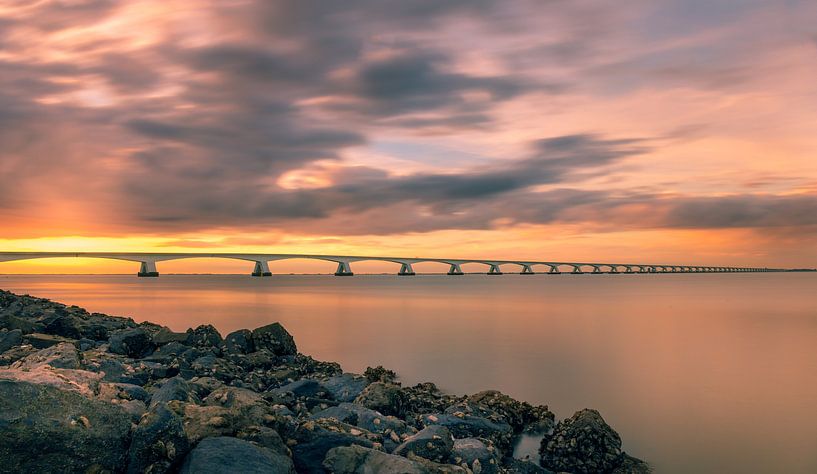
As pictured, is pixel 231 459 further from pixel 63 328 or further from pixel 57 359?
pixel 63 328

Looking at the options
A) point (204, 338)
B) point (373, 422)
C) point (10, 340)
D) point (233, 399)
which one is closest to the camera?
point (233, 399)

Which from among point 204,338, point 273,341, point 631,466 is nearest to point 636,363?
point 631,466

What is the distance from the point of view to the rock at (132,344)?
2116 centimetres

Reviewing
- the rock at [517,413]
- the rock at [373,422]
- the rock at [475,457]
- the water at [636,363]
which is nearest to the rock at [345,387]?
the rock at [517,413]

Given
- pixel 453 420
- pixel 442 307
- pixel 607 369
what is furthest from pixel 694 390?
pixel 442 307

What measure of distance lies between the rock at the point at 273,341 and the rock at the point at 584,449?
46.7ft

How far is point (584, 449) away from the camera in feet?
38.6

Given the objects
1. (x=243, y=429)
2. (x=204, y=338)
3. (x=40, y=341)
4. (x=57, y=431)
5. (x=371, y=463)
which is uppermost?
(x=57, y=431)

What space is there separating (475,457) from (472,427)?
8.39 ft

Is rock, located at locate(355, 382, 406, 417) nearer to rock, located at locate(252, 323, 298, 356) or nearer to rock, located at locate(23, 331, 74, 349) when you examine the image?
rock, located at locate(252, 323, 298, 356)

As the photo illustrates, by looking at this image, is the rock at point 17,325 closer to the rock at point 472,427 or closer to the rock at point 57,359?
the rock at point 57,359

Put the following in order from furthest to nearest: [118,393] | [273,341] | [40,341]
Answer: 1. [273,341]
2. [40,341]
3. [118,393]

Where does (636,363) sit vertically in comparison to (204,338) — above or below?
below

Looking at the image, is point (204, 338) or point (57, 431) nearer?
point (57, 431)
